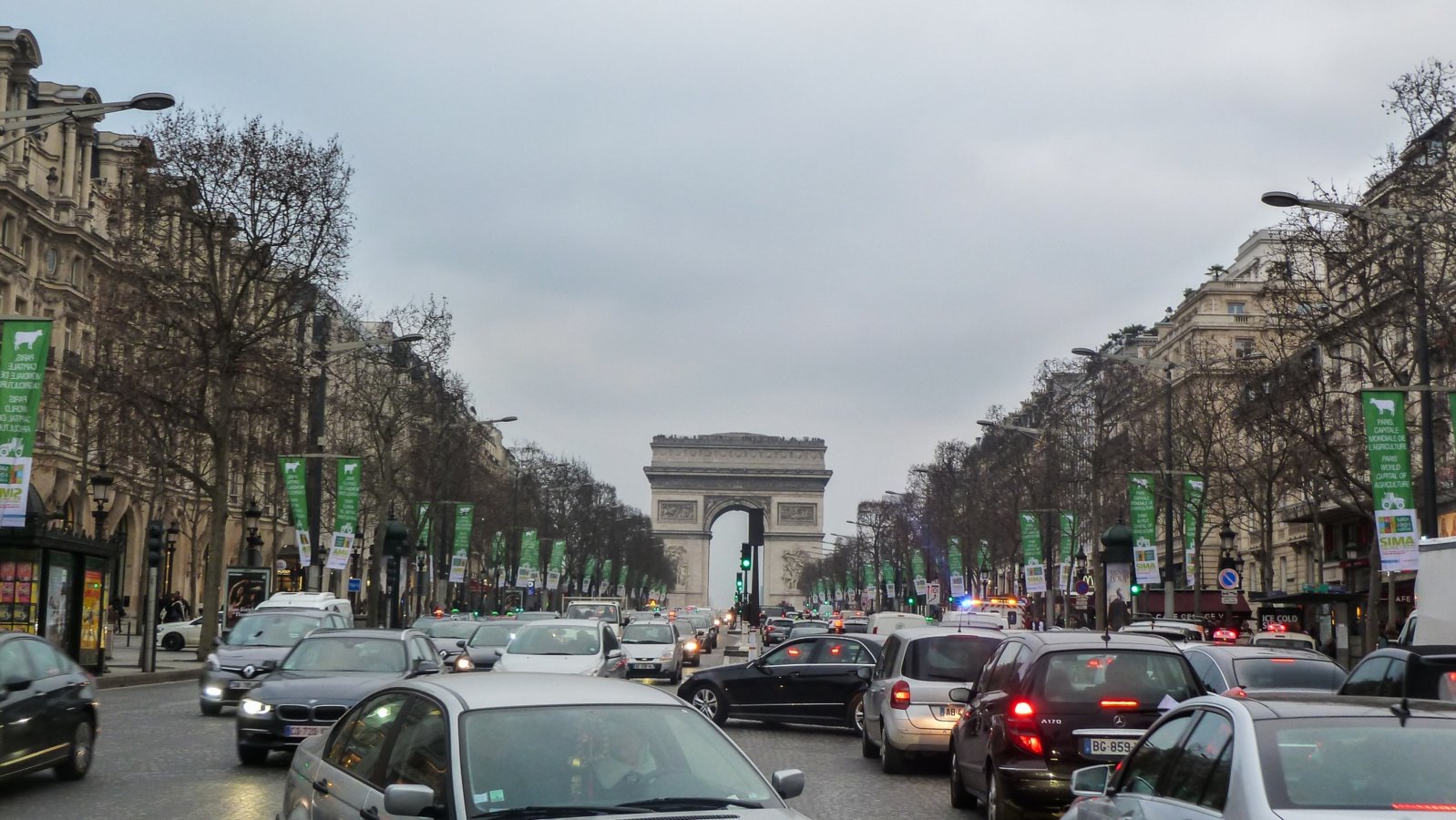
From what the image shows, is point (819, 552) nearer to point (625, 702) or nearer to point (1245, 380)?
point (1245, 380)

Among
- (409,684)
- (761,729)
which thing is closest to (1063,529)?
(761,729)

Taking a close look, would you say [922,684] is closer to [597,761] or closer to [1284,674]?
[1284,674]

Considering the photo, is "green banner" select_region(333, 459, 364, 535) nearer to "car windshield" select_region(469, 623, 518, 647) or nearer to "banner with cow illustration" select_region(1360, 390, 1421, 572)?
"car windshield" select_region(469, 623, 518, 647)

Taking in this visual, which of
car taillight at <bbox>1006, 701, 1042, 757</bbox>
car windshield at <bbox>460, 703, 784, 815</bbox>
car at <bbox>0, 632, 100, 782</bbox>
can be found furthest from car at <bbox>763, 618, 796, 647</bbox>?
car windshield at <bbox>460, 703, 784, 815</bbox>

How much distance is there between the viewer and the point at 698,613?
72.5m

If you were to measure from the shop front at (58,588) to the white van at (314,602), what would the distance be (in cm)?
369

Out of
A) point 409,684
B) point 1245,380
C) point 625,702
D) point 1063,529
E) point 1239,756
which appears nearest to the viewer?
point 1239,756

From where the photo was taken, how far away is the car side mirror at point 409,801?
6.52 metres

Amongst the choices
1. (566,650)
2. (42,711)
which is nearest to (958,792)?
(42,711)

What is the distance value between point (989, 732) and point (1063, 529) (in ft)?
182

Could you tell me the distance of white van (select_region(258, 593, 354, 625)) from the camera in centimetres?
2948

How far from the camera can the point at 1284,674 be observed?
52.8 ft

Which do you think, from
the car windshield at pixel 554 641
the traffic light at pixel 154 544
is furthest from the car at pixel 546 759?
the traffic light at pixel 154 544

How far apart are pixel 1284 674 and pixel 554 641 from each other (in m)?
12.5
